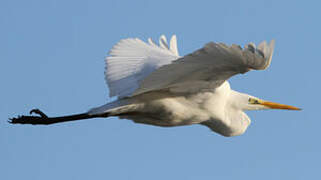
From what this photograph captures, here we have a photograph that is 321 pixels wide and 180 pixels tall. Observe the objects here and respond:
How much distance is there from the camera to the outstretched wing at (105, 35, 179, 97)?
704cm

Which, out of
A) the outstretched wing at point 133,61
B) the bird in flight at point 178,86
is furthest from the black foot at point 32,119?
the outstretched wing at point 133,61

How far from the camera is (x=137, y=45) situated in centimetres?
871

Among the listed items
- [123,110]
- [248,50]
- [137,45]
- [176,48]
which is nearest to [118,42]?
[137,45]

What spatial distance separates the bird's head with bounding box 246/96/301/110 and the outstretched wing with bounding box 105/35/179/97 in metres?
1.26

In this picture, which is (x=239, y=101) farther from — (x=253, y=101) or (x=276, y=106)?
(x=276, y=106)

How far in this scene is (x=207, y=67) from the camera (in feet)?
20.3

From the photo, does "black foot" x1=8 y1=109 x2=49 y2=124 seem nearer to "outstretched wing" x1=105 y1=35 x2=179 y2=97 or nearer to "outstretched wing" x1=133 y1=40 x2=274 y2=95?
"outstretched wing" x1=105 y1=35 x2=179 y2=97

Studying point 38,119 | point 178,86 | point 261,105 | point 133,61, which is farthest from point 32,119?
point 261,105

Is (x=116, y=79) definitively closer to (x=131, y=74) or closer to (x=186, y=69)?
(x=131, y=74)

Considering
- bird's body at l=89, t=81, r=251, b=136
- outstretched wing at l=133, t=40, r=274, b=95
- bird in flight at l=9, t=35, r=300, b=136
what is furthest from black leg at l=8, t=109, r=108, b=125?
outstretched wing at l=133, t=40, r=274, b=95

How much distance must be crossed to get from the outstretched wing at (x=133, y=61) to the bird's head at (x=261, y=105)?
126 centimetres

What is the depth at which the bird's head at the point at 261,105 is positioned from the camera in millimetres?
8391

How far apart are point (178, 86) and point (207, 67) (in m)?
0.87

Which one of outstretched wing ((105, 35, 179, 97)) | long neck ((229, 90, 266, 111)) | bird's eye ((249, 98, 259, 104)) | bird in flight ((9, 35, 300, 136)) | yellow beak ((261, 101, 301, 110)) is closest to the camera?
bird in flight ((9, 35, 300, 136))
